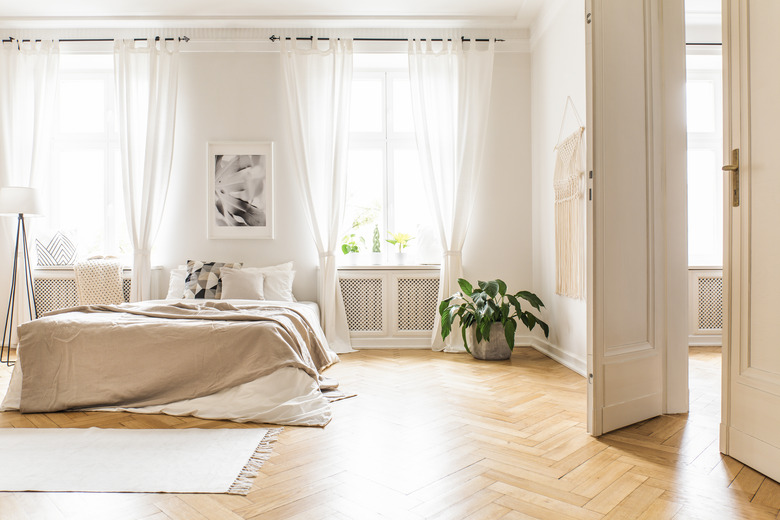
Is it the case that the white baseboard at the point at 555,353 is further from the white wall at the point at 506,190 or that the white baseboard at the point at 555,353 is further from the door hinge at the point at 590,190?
the door hinge at the point at 590,190

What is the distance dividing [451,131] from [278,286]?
2.13 meters

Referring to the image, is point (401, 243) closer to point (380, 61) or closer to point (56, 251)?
point (380, 61)

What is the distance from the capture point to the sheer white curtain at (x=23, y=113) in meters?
4.71

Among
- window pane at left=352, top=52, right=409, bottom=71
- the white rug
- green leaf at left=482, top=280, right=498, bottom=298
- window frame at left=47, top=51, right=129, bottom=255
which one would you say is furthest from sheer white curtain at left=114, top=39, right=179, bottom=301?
green leaf at left=482, top=280, right=498, bottom=298

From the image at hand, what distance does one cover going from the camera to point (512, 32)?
4.82m

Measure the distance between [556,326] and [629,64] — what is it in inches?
92.3

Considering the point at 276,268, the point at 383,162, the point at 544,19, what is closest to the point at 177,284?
the point at 276,268

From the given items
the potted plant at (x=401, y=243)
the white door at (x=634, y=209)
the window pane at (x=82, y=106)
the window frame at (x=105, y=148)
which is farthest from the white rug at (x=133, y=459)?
the window pane at (x=82, y=106)

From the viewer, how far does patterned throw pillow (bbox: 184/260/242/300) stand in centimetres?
418

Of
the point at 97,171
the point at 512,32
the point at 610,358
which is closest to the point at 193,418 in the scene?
the point at 610,358

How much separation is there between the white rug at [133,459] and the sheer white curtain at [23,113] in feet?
10.0

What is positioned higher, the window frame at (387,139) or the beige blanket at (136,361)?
the window frame at (387,139)

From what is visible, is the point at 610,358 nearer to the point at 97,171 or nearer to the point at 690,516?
the point at 690,516

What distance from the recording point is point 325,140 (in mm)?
4727
